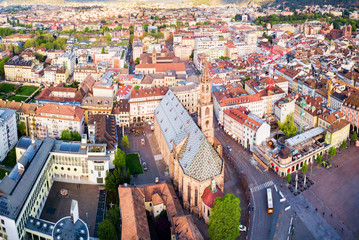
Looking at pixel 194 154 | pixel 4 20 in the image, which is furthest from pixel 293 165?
pixel 4 20

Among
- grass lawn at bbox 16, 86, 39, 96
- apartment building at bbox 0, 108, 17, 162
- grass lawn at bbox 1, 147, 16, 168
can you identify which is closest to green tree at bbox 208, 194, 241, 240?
grass lawn at bbox 1, 147, 16, 168

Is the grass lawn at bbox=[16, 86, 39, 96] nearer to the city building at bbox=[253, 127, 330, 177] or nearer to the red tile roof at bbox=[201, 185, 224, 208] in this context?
the city building at bbox=[253, 127, 330, 177]

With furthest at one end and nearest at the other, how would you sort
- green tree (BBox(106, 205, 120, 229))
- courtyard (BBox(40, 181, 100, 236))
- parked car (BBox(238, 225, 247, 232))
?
courtyard (BBox(40, 181, 100, 236)), parked car (BBox(238, 225, 247, 232)), green tree (BBox(106, 205, 120, 229))

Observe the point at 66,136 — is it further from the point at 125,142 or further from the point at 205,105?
the point at 205,105

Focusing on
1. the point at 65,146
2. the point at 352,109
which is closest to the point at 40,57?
the point at 65,146

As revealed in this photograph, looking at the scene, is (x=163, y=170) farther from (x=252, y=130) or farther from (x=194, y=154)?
(x=252, y=130)

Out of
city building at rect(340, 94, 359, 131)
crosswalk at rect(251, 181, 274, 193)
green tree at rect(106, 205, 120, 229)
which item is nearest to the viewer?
green tree at rect(106, 205, 120, 229)

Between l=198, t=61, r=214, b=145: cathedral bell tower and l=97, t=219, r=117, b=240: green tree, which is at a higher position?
l=198, t=61, r=214, b=145: cathedral bell tower
